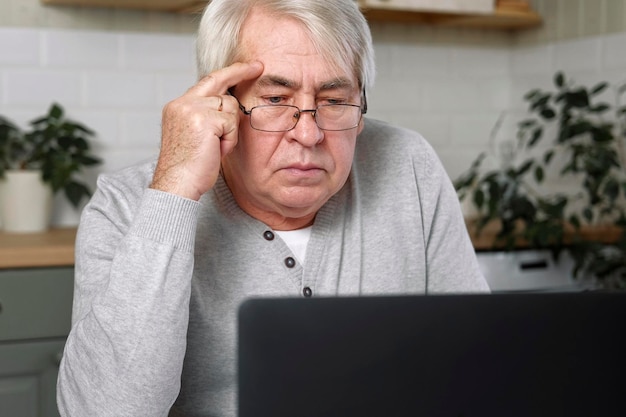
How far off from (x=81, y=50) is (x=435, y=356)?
2407 millimetres

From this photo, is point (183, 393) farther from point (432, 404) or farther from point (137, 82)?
point (137, 82)

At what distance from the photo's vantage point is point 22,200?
2.61m

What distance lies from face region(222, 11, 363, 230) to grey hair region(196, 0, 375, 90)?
16mm

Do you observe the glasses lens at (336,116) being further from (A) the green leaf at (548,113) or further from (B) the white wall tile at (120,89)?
(B) the white wall tile at (120,89)

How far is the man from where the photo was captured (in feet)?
3.83

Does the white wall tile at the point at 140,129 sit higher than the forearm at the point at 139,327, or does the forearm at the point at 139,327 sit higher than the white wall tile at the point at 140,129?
the white wall tile at the point at 140,129

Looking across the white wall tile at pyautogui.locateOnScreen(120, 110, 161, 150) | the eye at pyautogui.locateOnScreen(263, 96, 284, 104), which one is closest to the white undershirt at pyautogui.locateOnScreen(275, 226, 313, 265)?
the eye at pyautogui.locateOnScreen(263, 96, 284, 104)

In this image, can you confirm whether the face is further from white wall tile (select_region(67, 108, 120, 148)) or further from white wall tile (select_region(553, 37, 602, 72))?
white wall tile (select_region(553, 37, 602, 72))

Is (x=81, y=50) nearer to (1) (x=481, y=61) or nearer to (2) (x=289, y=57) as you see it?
(1) (x=481, y=61)

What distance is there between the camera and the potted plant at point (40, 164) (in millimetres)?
2609

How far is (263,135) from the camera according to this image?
1.35m

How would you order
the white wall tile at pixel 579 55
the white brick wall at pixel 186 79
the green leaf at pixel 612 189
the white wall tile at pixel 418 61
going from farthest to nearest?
the white wall tile at pixel 418 61 → the white wall tile at pixel 579 55 → the white brick wall at pixel 186 79 → the green leaf at pixel 612 189

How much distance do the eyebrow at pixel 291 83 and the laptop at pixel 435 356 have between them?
0.74 metres

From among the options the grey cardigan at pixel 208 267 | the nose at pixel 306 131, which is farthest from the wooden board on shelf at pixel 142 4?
the nose at pixel 306 131
